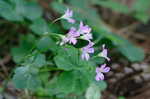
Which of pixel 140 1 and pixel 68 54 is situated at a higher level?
pixel 68 54

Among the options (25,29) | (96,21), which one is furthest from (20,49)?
(96,21)

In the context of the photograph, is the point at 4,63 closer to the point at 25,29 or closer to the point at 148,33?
the point at 25,29

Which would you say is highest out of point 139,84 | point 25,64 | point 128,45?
point 25,64

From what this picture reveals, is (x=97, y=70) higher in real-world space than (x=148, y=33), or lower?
higher

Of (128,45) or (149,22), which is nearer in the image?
(128,45)

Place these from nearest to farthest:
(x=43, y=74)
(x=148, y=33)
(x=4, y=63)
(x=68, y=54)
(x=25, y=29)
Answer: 1. (x=68, y=54)
2. (x=43, y=74)
3. (x=4, y=63)
4. (x=25, y=29)
5. (x=148, y=33)

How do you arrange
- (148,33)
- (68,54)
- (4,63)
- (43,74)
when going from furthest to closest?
(148,33) → (4,63) → (43,74) → (68,54)

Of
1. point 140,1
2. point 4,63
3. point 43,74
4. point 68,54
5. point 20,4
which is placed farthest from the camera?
point 140,1

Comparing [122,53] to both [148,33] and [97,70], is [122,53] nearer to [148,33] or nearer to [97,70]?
[148,33]

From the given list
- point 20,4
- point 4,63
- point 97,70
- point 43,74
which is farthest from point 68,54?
point 4,63
